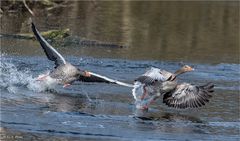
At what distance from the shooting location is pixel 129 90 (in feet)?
56.6

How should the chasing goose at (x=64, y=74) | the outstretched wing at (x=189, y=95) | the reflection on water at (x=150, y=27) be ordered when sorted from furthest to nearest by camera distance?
the reflection on water at (x=150, y=27), the chasing goose at (x=64, y=74), the outstretched wing at (x=189, y=95)

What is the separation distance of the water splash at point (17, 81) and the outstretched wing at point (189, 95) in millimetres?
2779

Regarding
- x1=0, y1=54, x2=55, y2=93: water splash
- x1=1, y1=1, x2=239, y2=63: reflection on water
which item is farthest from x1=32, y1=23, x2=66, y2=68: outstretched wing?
x1=1, y1=1, x2=239, y2=63: reflection on water

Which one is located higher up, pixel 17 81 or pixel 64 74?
pixel 64 74

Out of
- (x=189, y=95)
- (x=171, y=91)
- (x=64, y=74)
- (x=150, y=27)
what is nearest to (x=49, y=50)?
(x=64, y=74)

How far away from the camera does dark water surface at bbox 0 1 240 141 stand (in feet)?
41.9

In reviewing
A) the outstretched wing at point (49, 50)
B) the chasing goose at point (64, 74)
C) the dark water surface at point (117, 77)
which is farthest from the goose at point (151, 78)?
the outstretched wing at point (49, 50)

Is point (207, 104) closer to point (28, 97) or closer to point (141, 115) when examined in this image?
point (141, 115)

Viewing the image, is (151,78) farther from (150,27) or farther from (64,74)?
(150,27)

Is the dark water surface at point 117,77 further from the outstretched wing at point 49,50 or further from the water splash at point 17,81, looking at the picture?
the outstretched wing at point 49,50

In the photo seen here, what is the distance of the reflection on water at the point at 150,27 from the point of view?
80.4ft

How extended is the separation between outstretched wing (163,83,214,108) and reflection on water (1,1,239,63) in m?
7.47

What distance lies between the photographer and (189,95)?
15328 millimetres

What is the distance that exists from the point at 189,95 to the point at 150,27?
1934cm
